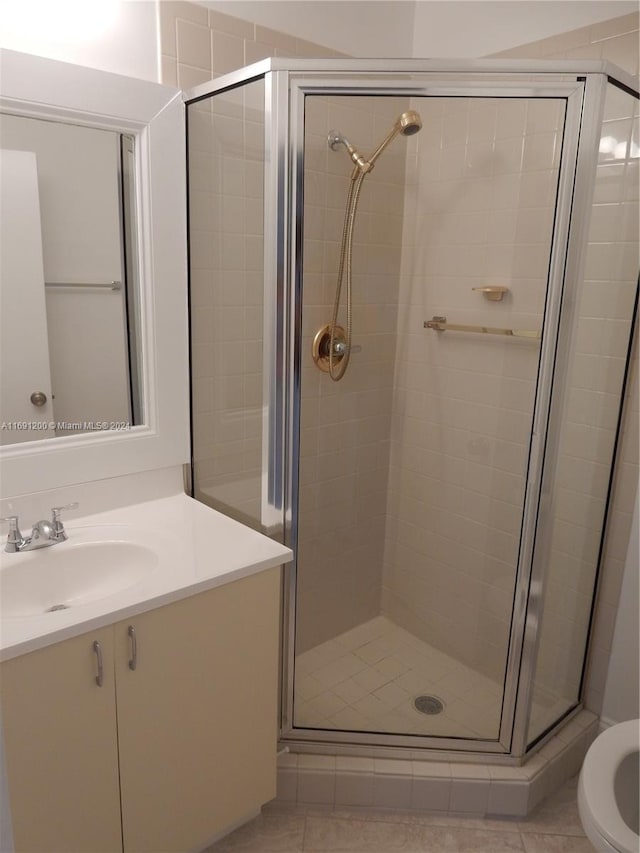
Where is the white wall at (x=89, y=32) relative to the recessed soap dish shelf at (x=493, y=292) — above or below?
above

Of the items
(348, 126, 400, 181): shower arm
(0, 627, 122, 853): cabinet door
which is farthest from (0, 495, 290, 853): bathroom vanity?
(348, 126, 400, 181): shower arm

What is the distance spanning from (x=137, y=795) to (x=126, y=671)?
12.4 inches

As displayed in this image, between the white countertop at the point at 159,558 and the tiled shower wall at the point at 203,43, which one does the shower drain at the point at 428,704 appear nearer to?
the white countertop at the point at 159,558

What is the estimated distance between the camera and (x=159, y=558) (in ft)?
4.90

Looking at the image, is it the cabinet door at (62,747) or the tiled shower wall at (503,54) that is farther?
the tiled shower wall at (503,54)

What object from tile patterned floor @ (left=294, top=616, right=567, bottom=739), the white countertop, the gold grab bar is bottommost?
tile patterned floor @ (left=294, top=616, right=567, bottom=739)

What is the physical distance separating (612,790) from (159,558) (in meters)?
1.13

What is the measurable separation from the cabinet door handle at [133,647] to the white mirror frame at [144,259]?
1.74 feet

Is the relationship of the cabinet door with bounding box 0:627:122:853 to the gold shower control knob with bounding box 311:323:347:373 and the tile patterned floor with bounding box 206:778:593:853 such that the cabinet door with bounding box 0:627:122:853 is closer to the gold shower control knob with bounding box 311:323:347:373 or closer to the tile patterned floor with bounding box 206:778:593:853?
the tile patterned floor with bounding box 206:778:593:853

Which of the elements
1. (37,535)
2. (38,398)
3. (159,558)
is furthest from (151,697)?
(38,398)

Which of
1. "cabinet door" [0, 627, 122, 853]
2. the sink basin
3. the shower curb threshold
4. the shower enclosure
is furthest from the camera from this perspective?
the shower curb threshold

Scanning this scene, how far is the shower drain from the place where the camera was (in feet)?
6.65

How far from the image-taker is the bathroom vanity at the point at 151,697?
1212mm

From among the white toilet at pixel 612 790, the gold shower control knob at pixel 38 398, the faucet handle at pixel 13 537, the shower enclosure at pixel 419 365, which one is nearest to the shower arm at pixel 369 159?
the shower enclosure at pixel 419 365
